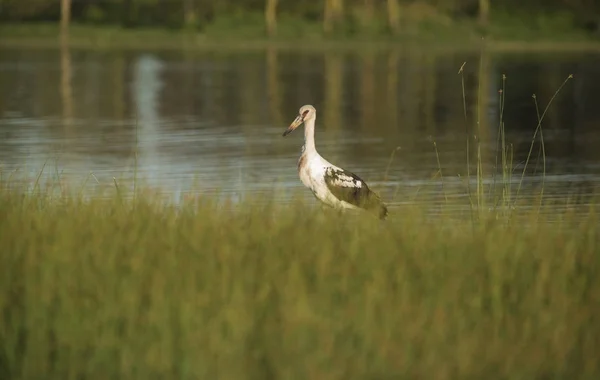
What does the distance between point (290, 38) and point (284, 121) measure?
1312 inches

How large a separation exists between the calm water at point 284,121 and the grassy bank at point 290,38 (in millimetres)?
7946

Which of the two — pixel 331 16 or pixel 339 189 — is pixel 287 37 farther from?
pixel 339 189

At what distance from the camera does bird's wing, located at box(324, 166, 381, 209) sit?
9.88 meters

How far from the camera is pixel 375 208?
980 centimetres

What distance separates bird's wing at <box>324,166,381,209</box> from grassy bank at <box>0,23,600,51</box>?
3947cm

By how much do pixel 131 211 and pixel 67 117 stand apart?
50.4 ft

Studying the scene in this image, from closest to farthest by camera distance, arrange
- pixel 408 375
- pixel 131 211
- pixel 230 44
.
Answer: pixel 408 375
pixel 131 211
pixel 230 44

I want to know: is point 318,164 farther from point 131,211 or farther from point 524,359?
point 524,359

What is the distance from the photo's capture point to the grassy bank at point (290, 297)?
21.3 ft

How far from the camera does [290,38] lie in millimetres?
56281

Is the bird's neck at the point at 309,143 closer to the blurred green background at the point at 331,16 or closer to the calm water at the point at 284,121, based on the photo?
the calm water at the point at 284,121

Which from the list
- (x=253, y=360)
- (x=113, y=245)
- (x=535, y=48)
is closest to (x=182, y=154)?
(x=113, y=245)

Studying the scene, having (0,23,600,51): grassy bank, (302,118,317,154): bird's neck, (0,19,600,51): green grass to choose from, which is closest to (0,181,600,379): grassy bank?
(302,118,317,154): bird's neck

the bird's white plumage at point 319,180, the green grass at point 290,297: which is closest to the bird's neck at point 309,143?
the bird's white plumage at point 319,180
